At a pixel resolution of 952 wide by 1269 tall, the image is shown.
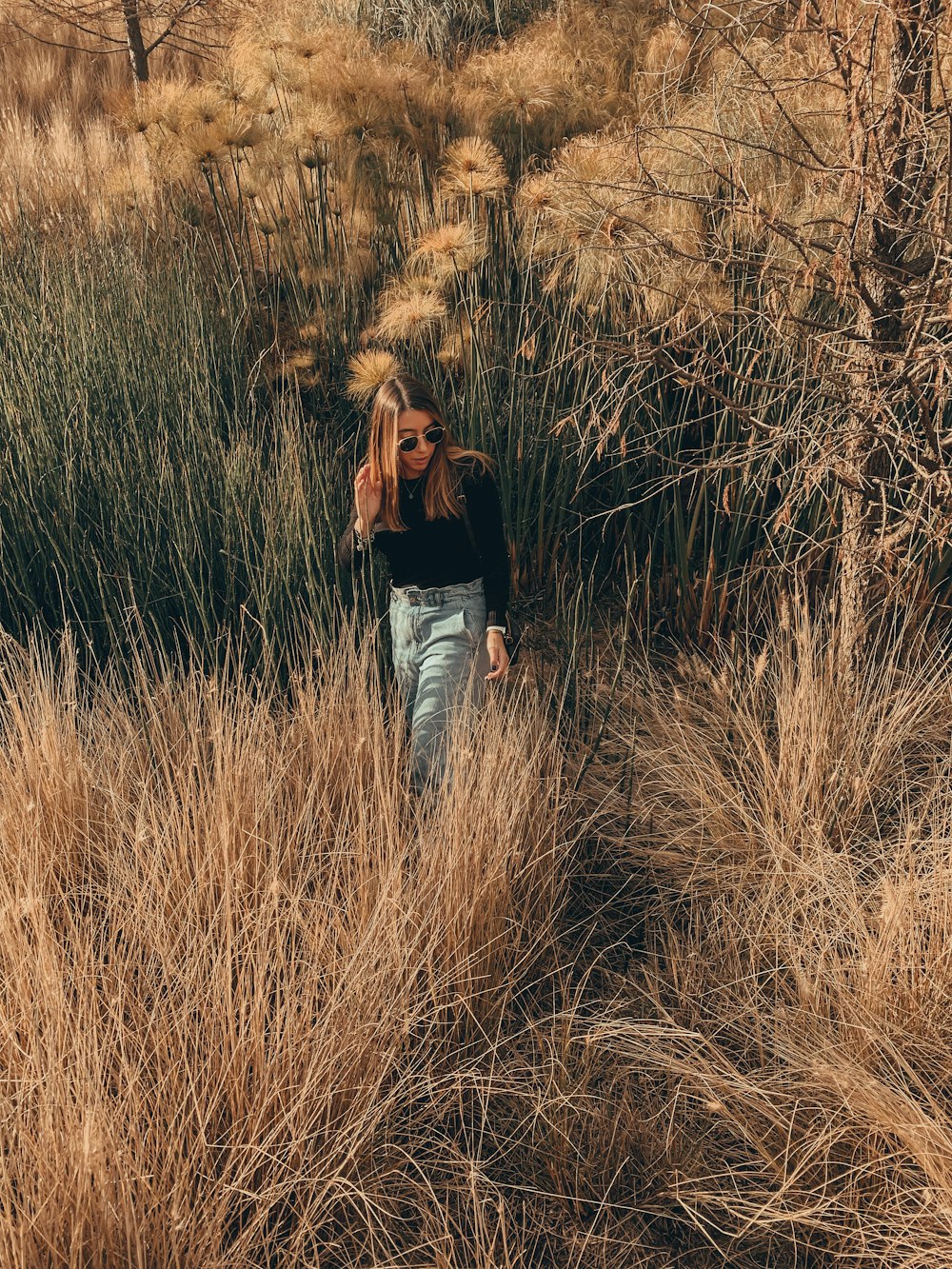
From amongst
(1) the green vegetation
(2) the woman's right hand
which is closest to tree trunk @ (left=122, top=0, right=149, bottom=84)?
(1) the green vegetation

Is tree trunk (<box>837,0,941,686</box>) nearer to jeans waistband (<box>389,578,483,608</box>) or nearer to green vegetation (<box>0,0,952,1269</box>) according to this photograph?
green vegetation (<box>0,0,952,1269</box>)

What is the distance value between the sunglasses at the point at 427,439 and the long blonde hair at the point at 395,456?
0.01 meters

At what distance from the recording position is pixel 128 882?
1.77 m

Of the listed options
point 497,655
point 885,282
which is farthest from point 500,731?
point 885,282

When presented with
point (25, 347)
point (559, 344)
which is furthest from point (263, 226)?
point (559, 344)

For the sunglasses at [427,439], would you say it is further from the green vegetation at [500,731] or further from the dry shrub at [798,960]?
the dry shrub at [798,960]

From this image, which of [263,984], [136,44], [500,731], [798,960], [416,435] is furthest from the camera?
[136,44]

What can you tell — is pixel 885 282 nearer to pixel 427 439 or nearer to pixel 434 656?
pixel 427 439

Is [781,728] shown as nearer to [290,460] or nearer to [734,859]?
[734,859]

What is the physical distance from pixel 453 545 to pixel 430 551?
53mm

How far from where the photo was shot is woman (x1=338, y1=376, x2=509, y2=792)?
2293 millimetres

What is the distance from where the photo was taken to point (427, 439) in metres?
2.29

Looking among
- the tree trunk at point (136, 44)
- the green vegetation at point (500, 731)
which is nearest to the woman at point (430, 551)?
the green vegetation at point (500, 731)

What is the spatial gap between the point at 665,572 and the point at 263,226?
6.21 ft
